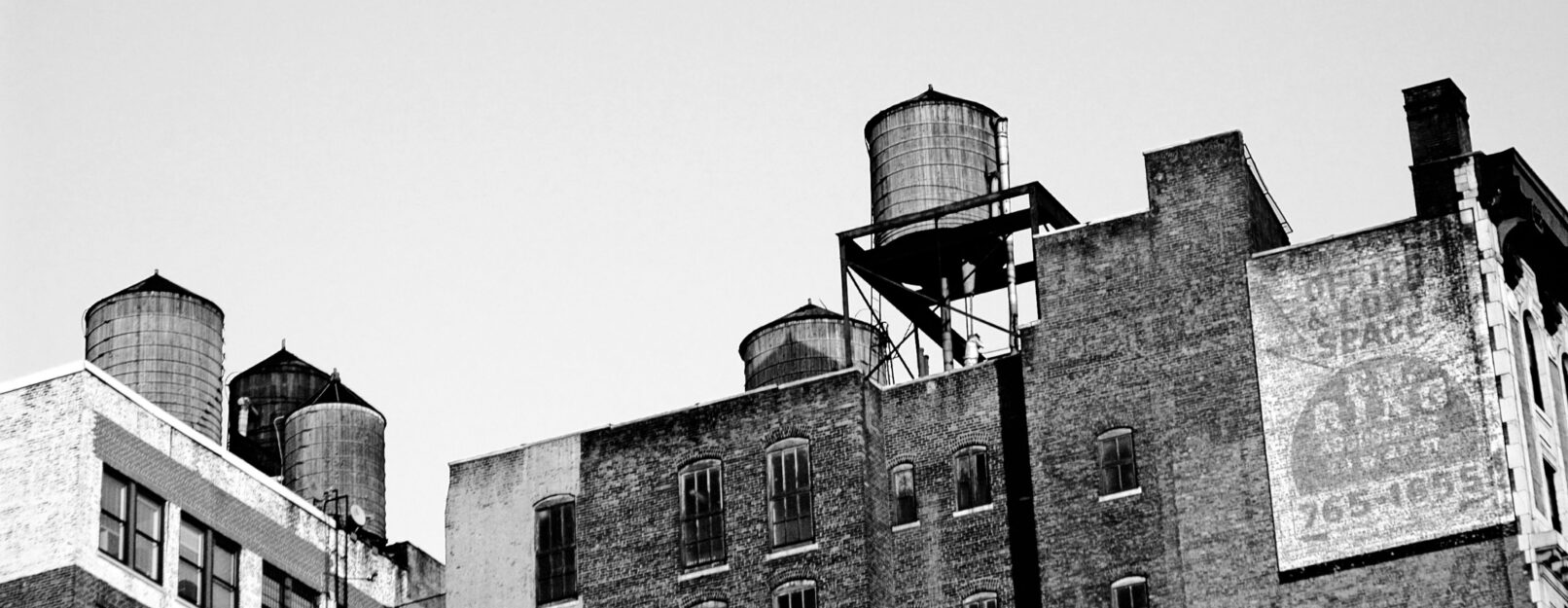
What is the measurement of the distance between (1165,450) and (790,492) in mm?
9108

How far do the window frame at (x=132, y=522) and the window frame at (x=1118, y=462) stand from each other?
2084cm

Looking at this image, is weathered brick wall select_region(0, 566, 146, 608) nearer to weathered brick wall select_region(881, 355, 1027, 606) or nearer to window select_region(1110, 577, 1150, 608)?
weathered brick wall select_region(881, 355, 1027, 606)

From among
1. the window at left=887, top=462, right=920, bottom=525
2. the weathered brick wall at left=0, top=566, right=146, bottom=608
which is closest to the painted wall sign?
the window at left=887, top=462, right=920, bottom=525

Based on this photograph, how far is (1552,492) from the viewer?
67000 millimetres

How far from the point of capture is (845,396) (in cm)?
7194

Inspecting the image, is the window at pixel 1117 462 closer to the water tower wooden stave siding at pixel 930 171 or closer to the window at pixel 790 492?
the window at pixel 790 492

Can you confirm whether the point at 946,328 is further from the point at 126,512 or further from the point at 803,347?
the point at 126,512

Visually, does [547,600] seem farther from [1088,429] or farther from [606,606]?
[1088,429]

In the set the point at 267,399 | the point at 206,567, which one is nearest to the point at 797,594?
the point at 206,567

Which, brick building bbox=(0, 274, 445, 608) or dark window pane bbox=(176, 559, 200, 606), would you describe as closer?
brick building bbox=(0, 274, 445, 608)

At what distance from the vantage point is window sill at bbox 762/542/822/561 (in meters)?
71.1

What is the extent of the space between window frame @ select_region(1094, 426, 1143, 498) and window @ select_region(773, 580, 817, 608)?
7.11 metres

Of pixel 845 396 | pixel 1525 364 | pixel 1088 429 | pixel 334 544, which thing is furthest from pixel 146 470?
pixel 1525 364

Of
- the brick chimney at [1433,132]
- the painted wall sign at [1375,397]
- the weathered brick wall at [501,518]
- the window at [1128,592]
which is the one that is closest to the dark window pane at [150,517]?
the weathered brick wall at [501,518]
